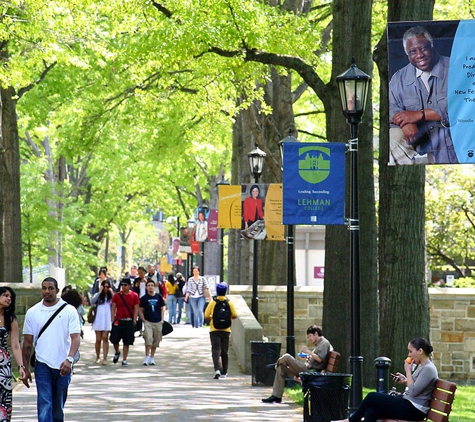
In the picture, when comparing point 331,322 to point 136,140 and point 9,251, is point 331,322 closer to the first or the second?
point 9,251

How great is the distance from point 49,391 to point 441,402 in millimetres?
3867

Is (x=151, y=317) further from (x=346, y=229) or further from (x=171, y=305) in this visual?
(x=171, y=305)

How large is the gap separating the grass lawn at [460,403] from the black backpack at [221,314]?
2057 mm

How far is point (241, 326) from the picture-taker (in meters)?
20.1

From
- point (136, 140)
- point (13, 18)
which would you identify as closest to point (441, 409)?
point (13, 18)

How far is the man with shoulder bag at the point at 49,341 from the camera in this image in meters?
10.4

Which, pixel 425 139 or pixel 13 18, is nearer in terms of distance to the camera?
pixel 425 139

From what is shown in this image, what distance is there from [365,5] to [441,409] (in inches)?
339

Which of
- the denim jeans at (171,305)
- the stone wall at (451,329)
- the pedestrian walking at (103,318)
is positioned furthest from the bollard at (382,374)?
the denim jeans at (171,305)

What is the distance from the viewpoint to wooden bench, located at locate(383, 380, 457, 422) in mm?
9992

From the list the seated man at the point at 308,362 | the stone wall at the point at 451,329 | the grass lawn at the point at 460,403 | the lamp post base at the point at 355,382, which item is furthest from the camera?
the stone wall at the point at 451,329

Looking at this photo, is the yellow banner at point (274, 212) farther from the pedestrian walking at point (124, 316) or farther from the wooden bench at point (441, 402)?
the wooden bench at point (441, 402)

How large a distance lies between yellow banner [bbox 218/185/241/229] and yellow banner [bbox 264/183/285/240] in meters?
3.60

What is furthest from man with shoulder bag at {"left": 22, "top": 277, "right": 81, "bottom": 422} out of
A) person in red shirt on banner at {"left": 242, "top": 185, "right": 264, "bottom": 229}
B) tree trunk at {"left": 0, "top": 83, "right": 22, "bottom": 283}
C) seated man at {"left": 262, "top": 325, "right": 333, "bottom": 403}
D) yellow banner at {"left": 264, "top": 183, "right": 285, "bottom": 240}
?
tree trunk at {"left": 0, "top": 83, "right": 22, "bottom": 283}
